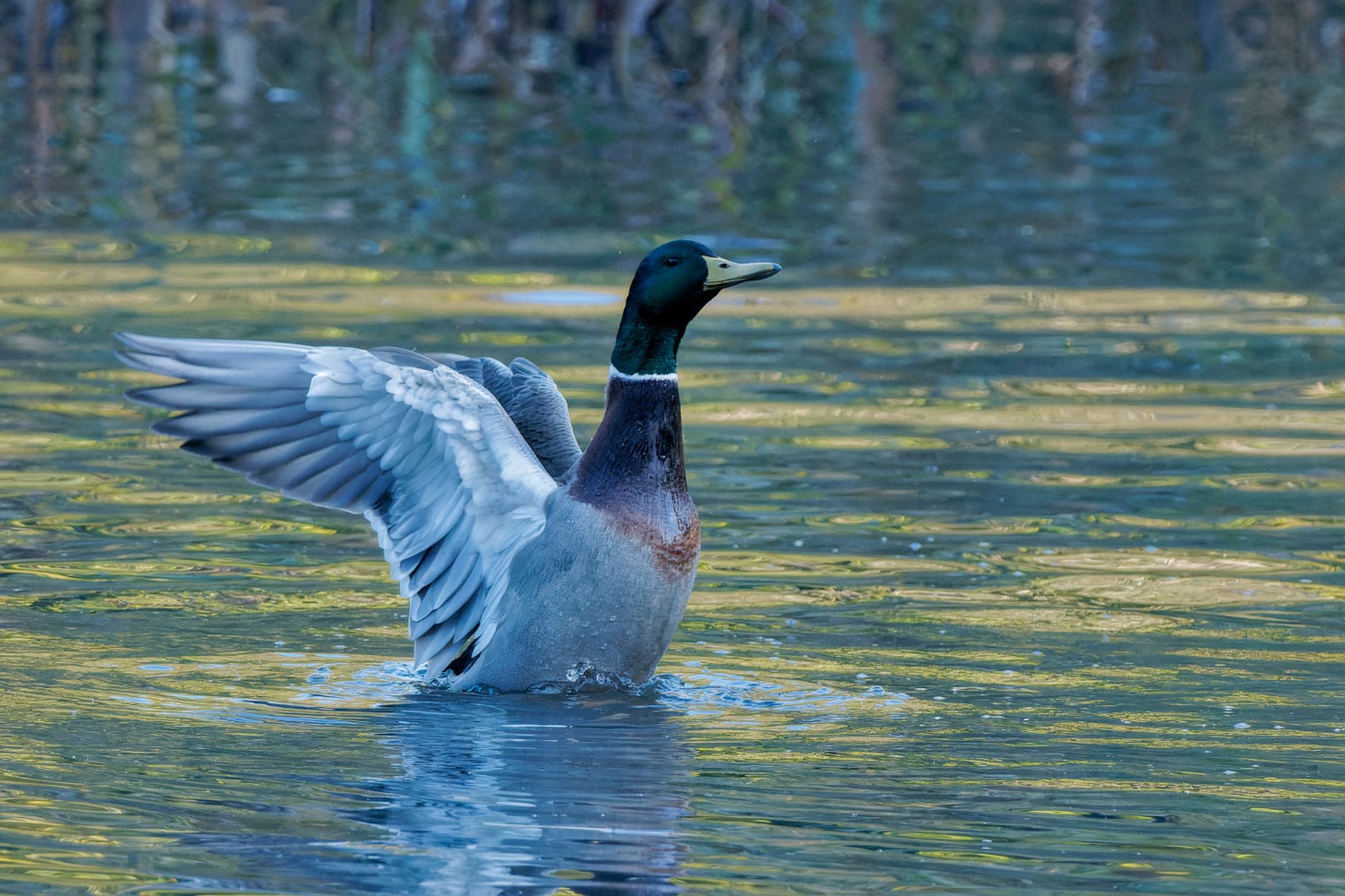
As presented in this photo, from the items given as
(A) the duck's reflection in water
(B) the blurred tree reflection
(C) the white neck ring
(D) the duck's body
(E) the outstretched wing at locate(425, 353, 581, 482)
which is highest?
(B) the blurred tree reflection

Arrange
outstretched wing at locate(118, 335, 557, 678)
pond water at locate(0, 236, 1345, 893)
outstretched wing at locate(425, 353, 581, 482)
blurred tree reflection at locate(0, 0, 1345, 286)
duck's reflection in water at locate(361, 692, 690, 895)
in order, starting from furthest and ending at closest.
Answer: blurred tree reflection at locate(0, 0, 1345, 286), outstretched wing at locate(425, 353, 581, 482), outstretched wing at locate(118, 335, 557, 678), pond water at locate(0, 236, 1345, 893), duck's reflection in water at locate(361, 692, 690, 895)

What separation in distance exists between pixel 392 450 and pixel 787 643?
1546 mm

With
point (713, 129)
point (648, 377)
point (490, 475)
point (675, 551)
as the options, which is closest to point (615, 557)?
point (675, 551)

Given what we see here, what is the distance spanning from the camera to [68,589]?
8.30 m

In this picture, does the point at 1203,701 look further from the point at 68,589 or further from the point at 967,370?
the point at 967,370

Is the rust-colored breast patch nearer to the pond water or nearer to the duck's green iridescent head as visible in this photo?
the pond water

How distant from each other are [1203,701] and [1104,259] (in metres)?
8.39

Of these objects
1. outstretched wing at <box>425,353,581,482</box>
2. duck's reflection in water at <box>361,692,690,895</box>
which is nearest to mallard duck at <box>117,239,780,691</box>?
duck's reflection in water at <box>361,692,690,895</box>

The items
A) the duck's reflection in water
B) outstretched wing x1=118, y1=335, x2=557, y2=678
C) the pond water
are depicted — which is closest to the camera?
the duck's reflection in water

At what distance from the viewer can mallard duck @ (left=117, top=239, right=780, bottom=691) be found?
7.18m

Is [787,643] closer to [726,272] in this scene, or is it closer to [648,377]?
[648,377]

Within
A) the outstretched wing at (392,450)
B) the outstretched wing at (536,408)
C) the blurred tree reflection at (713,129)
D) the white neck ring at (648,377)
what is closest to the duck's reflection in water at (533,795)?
the outstretched wing at (392,450)

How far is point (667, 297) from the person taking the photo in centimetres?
741

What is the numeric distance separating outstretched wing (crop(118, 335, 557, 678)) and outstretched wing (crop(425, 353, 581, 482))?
53 centimetres
